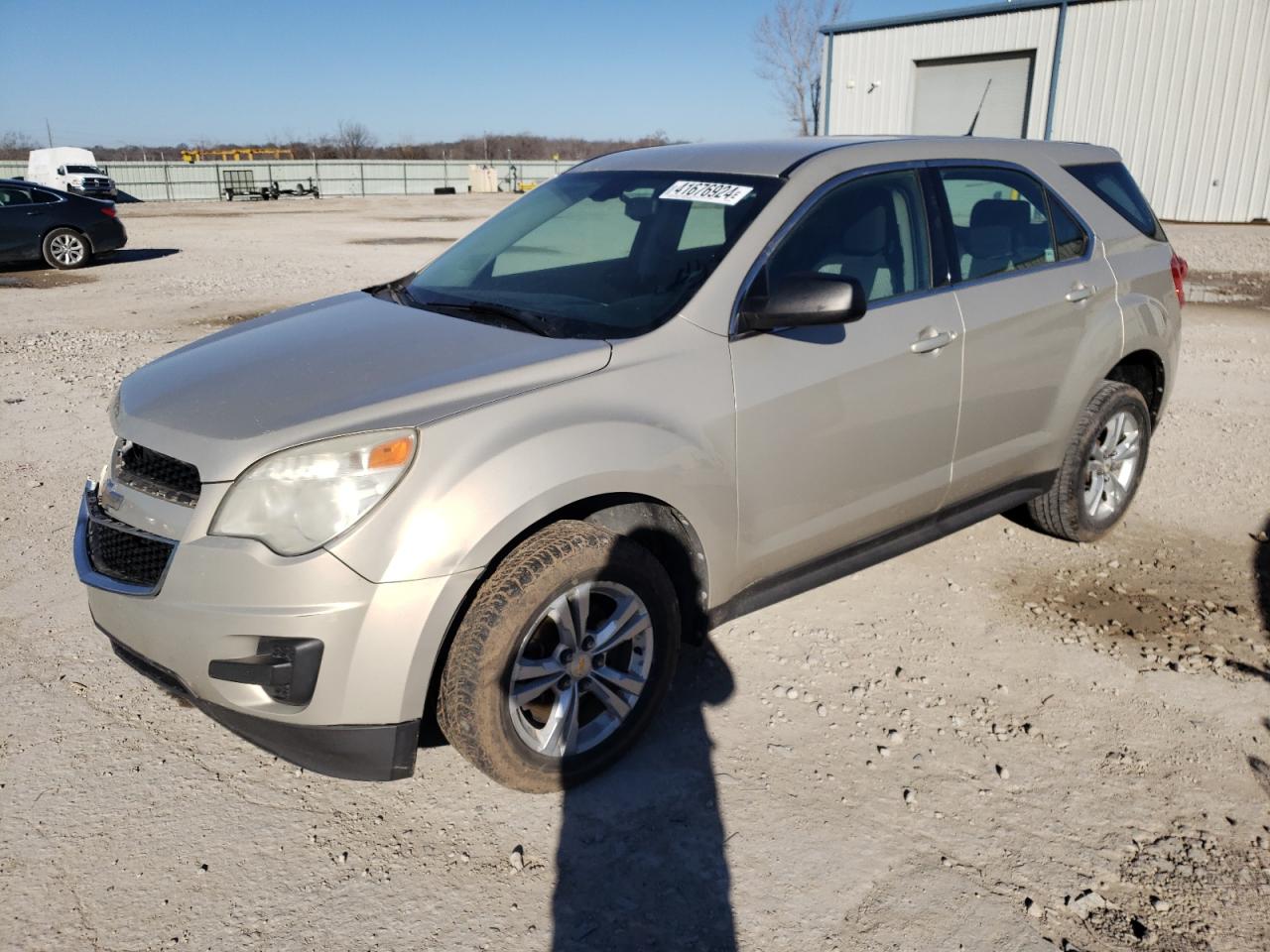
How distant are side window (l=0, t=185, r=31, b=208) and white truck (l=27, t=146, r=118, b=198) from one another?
22.4 meters

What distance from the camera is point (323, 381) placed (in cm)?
287

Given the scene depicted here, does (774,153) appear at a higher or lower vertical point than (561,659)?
higher

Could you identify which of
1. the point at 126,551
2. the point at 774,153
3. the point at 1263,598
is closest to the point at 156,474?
the point at 126,551

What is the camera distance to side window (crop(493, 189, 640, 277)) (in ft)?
12.5

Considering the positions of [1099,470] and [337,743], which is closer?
[337,743]

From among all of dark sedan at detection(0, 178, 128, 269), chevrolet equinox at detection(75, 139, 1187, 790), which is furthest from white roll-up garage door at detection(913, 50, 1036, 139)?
chevrolet equinox at detection(75, 139, 1187, 790)

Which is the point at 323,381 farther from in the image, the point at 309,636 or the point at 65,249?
the point at 65,249

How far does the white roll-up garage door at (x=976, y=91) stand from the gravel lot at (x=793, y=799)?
22.9m

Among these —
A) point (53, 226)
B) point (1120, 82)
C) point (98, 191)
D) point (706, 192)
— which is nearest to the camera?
point (706, 192)

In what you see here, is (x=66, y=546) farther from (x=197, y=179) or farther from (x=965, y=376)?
(x=197, y=179)

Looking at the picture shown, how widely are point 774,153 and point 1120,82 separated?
23.7m

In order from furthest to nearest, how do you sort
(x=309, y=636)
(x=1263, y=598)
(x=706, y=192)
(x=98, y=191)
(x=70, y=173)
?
1. (x=70, y=173)
2. (x=98, y=191)
3. (x=1263, y=598)
4. (x=706, y=192)
5. (x=309, y=636)

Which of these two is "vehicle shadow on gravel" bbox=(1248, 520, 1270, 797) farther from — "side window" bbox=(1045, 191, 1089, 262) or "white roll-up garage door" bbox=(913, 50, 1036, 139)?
"white roll-up garage door" bbox=(913, 50, 1036, 139)

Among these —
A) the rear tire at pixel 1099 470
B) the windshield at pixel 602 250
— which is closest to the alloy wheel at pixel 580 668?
the windshield at pixel 602 250
